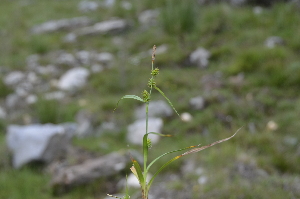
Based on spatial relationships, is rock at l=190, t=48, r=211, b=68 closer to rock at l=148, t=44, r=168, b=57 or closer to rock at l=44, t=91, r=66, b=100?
rock at l=148, t=44, r=168, b=57

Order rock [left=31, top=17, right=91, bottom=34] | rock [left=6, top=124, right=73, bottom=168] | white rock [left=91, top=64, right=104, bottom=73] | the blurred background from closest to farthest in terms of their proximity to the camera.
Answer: the blurred background, rock [left=6, top=124, right=73, bottom=168], white rock [left=91, top=64, right=104, bottom=73], rock [left=31, top=17, right=91, bottom=34]

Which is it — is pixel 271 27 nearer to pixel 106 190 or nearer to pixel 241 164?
pixel 241 164

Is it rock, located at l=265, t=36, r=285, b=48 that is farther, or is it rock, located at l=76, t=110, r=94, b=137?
rock, located at l=265, t=36, r=285, b=48

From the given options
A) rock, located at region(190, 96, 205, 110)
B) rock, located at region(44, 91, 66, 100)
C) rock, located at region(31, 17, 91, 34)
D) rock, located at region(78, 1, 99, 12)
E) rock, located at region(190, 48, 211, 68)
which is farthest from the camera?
rock, located at region(78, 1, 99, 12)

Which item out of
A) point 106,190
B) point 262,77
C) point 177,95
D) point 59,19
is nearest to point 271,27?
point 262,77

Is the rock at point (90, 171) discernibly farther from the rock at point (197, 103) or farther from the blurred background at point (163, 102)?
the rock at point (197, 103)

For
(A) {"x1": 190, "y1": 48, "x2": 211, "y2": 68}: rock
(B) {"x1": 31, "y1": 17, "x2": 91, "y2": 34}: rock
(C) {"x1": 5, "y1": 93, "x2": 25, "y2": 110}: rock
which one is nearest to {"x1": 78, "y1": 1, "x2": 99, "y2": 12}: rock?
(B) {"x1": 31, "y1": 17, "x2": 91, "y2": 34}: rock

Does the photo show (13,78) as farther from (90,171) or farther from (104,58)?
(90,171)
